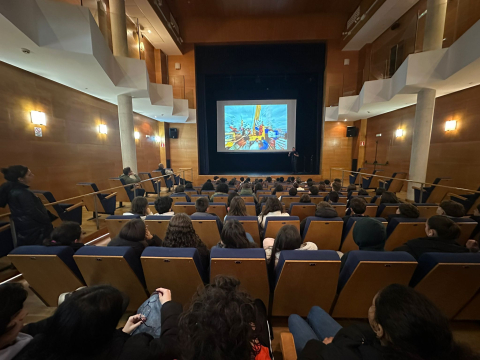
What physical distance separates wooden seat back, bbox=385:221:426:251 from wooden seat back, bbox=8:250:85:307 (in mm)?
3380

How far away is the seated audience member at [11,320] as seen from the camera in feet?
2.71

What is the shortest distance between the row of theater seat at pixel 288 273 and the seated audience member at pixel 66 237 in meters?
0.22

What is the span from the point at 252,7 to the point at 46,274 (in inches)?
488

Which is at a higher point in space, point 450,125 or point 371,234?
point 450,125

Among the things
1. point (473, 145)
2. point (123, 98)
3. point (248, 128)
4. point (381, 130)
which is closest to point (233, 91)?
point (248, 128)

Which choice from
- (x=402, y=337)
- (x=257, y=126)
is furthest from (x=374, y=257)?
(x=257, y=126)

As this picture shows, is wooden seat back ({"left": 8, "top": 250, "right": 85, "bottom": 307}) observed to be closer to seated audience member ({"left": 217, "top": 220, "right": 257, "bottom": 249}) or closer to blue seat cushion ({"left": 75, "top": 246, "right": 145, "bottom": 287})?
blue seat cushion ({"left": 75, "top": 246, "right": 145, "bottom": 287})

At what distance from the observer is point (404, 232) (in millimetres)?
2607

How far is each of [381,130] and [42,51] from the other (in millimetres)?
12920

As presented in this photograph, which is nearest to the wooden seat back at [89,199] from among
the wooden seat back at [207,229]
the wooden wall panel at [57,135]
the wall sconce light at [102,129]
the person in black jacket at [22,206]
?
the wooden wall panel at [57,135]

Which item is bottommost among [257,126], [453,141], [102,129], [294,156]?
[294,156]

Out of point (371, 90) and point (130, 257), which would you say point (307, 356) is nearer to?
point (130, 257)

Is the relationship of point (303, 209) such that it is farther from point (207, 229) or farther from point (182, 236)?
point (182, 236)

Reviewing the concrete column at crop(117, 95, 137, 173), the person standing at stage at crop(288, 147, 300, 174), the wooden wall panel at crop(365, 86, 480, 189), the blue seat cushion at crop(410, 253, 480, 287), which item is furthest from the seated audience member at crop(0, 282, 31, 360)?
the person standing at stage at crop(288, 147, 300, 174)
